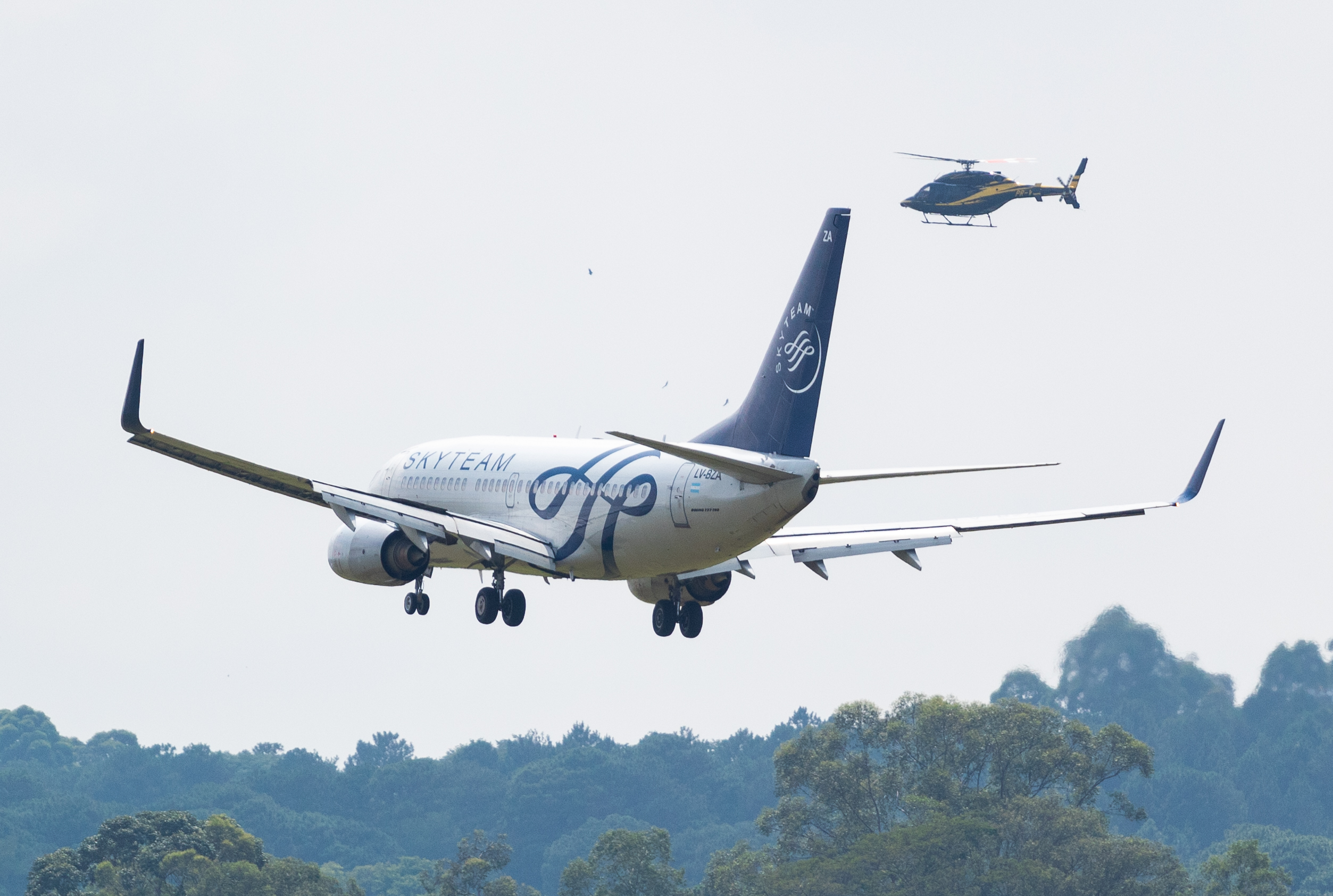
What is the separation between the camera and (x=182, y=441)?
52438mm

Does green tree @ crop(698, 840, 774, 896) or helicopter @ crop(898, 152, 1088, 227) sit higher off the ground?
helicopter @ crop(898, 152, 1088, 227)

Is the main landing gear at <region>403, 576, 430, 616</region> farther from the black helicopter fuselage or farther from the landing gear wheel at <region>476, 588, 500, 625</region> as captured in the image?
the black helicopter fuselage

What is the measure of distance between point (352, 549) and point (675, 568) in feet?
36.2

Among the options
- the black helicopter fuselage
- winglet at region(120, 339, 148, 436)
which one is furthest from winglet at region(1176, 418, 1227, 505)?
the black helicopter fuselage

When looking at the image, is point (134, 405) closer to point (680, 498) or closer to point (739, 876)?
point (680, 498)

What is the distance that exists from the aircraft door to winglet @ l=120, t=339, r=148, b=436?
13751 mm

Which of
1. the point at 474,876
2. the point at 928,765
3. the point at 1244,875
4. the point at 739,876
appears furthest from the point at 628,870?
the point at 1244,875

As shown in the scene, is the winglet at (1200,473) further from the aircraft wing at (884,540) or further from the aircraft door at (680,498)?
the aircraft door at (680,498)

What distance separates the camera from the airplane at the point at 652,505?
52.7 meters

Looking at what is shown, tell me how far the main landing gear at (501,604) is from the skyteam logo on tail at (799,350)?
11073mm

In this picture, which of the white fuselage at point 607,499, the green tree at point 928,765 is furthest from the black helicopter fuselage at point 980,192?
the green tree at point 928,765

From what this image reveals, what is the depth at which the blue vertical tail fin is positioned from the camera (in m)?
53.8

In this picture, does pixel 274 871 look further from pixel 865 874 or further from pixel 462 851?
pixel 865 874

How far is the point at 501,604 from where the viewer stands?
5997 cm
